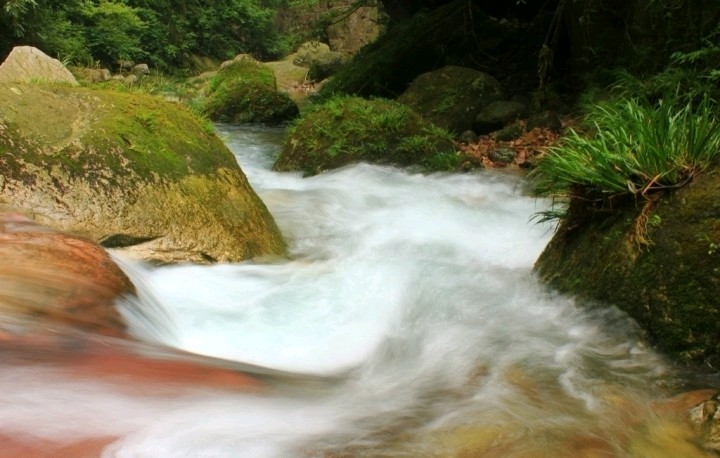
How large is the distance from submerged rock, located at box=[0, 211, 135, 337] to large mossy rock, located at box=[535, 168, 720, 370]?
2835 mm

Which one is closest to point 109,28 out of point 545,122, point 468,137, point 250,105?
point 250,105

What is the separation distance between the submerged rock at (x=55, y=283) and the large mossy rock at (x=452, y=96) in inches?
290

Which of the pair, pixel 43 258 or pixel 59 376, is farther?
pixel 43 258

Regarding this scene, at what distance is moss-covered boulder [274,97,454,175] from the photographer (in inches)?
338

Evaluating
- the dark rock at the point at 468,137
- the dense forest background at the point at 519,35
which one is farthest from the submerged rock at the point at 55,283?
the dark rock at the point at 468,137

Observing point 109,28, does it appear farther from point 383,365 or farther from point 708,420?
point 708,420

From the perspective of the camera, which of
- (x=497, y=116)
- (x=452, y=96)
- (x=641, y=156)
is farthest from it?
(x=452, y=96)

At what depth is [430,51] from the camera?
12.9 metres

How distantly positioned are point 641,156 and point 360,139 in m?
5.42

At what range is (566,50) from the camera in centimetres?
1174

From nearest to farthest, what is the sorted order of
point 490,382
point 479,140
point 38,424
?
point 38,424 < point 490,382 < point 479,140

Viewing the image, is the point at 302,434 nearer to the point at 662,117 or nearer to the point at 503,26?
the point at 662,117

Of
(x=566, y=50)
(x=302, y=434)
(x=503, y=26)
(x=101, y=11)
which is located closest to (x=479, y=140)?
(x=566, y=50)

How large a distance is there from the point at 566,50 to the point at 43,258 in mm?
10883
